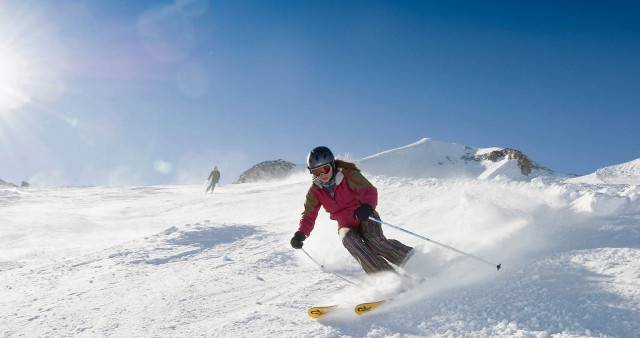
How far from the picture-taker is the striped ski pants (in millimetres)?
3867

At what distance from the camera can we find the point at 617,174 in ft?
47.0

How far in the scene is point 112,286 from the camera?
4.12 meters

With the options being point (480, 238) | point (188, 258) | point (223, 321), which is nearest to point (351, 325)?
point (223, 321)

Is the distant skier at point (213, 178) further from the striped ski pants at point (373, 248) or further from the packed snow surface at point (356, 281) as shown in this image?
the striped ski pants at point (373, 248)

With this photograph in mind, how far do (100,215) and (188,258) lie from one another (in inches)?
311

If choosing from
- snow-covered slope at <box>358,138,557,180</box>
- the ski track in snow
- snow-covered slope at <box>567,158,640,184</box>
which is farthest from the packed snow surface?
snow-covered slope at <box>358,138,557,180</box>

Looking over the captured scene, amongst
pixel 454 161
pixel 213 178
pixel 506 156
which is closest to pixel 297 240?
pixel 213 178

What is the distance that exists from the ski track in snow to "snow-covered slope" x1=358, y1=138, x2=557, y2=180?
1765 centimetres

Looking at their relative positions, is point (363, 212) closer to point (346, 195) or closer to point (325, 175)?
point (346, 195)

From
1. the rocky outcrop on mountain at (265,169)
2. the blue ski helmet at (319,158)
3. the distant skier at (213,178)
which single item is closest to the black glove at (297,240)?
the blue ski helmet at (319,158)

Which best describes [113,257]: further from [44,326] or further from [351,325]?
[351,325]

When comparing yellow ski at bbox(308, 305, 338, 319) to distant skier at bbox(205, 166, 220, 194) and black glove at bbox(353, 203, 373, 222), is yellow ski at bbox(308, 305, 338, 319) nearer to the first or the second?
black glove at bbox(353, 203, 373, 222)

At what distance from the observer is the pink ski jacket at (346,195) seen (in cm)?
426

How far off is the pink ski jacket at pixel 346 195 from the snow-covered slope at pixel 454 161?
18430 millimetres
